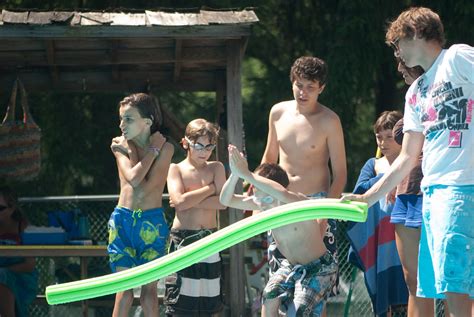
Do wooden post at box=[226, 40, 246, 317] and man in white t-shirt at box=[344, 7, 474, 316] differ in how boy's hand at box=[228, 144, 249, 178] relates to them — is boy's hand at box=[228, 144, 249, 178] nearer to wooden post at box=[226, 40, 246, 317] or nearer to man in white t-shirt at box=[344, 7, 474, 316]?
man in white t-shirt at box=[344, 7, 474, 316]

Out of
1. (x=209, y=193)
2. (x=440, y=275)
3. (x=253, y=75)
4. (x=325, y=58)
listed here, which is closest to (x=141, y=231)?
(x=209, y=193)

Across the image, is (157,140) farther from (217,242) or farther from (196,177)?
(217,242)

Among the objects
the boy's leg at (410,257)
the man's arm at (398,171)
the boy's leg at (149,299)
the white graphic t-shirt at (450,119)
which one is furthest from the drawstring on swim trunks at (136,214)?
the white graphic t-shirt at (450,119)

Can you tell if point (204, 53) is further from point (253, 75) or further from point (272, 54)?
point (253, 75)

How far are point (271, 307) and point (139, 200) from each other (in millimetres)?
1369

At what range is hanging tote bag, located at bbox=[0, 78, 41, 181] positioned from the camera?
9.59m

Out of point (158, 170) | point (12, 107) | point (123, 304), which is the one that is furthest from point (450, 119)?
point (12, 107)

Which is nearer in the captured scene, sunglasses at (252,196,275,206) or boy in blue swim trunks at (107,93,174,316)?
sunglasses at (252,196,275,206)

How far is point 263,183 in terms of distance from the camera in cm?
641

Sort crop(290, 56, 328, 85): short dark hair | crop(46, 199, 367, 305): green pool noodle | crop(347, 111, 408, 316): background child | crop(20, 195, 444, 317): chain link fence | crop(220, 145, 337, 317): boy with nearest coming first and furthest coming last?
crop(46, 199, 367, 305): green pool noodle → crop(220, 145, 337, 317): boy → crop(290, 56, 328, 85): short dark hair → crop(347, 111, 408, 316): background child → crop(20, 195, 444, 317): chain link fence

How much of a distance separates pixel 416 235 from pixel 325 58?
253 inches

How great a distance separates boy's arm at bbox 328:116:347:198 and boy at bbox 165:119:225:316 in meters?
0.90

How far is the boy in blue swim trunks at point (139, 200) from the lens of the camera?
23.9 ft

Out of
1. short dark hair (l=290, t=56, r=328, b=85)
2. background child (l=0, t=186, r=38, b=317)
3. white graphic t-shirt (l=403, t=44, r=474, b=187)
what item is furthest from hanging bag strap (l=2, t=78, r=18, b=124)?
white graphic t-shirt (l=403, t=44, r=474, b=187)
